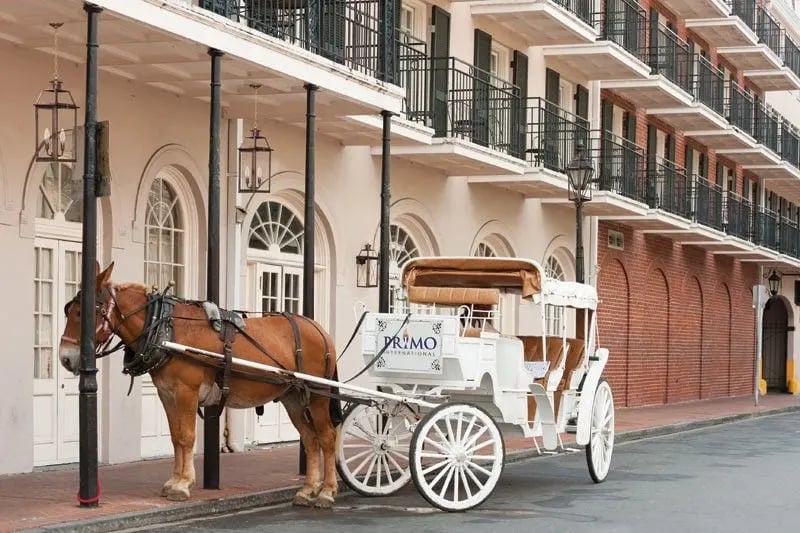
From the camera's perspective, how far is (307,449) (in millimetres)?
12758

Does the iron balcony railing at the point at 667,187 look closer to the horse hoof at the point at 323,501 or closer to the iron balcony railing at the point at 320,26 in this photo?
the iron balcony railing at the point at 320,26

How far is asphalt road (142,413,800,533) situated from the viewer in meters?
11.8

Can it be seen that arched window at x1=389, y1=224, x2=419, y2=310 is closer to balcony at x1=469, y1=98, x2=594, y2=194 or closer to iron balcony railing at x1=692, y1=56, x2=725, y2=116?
balcony at x1=469, y1=98, x2=594, y2=194

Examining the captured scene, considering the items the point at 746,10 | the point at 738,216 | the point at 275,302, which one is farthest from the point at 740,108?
the point at 275,302

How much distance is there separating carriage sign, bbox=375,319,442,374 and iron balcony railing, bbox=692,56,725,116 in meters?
24.3

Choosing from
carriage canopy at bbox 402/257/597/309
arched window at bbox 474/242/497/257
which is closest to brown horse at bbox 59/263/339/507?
carriage canopy at bbox 402/257/597/309

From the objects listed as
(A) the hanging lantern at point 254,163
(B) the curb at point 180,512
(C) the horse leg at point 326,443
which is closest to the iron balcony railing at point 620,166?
(A) the hanging lantern at point 254,163

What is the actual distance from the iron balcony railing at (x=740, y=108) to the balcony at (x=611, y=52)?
30.3 ft

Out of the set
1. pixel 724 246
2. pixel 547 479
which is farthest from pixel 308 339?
pixel 724 246

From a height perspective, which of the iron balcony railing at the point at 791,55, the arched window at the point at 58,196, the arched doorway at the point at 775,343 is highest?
the iron balcony railing at the point at 791,55

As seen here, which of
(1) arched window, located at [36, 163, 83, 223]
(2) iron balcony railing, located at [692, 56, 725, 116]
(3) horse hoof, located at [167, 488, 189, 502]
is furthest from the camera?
(2) iron balcony railing, located at [692, 56, 725, 116]

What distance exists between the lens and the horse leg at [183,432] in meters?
11.9

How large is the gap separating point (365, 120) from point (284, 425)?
4.19m

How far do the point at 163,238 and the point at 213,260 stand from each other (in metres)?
4.02
